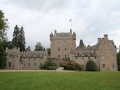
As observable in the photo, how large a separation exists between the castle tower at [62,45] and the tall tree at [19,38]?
18.7 m

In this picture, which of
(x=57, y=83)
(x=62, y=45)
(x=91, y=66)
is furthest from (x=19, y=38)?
(x=57, y=83)

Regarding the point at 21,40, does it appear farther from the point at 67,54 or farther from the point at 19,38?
the point at 67,54

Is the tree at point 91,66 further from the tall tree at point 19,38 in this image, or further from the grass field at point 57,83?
the tall tree at point 19,38

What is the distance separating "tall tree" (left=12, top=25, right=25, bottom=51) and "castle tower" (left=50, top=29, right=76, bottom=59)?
18.7 m

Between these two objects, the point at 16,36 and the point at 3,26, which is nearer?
the point at 3,26

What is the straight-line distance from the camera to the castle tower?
59.1 meters

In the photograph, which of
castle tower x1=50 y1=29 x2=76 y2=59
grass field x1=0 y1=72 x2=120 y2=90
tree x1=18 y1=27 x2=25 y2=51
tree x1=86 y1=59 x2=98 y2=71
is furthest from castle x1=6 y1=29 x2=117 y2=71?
grass field x1=0 y1=72 x2=120 y2=90

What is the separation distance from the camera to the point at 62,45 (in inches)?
2338

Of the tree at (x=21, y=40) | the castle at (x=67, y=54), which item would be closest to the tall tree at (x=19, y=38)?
the tree at (x=21, y=40)

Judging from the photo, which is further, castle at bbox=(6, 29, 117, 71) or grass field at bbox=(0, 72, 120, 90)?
castle at bbox=(6, 29, 117, 71)

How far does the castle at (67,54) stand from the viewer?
170ft

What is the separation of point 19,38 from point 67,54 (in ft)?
88.3

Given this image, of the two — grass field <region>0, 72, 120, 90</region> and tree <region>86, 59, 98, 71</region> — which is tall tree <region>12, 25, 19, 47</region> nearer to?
tree <region>86, 59, 98, 71</region>

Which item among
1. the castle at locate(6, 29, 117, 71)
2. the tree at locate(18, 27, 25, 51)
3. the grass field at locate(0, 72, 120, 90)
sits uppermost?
the tree at locate(18, 27, 25, 51)
